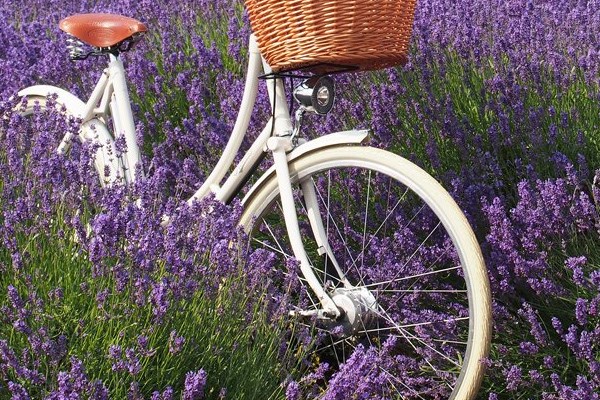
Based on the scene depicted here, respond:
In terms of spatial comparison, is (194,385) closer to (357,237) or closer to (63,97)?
(357,237)

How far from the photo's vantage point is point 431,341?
10.3ft

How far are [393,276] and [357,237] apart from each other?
0.31 meters

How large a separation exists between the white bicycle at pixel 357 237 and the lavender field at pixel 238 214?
125 millimetres

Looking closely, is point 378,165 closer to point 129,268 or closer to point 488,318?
point 488,318

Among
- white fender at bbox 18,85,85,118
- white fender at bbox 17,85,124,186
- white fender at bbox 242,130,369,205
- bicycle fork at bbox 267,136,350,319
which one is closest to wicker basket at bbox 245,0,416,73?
white fender at bbox 242,130,369,205

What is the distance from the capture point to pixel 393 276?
315cm

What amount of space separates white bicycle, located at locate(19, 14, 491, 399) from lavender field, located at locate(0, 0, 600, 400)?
4.9 inches

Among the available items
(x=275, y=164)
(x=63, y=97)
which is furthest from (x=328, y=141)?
(x=63, y=97)

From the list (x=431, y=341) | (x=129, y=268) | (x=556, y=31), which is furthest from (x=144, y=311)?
(x=556, y=31)

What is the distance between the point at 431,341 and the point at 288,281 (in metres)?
0.56

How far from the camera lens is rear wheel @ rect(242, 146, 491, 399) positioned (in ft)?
8.95

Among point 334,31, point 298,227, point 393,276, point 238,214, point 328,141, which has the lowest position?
point 393,276

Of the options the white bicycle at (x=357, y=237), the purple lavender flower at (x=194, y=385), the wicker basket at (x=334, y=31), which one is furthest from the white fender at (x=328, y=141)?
the purple lavender flower at (x=194, y=385)

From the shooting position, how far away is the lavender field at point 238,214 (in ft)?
7.82
